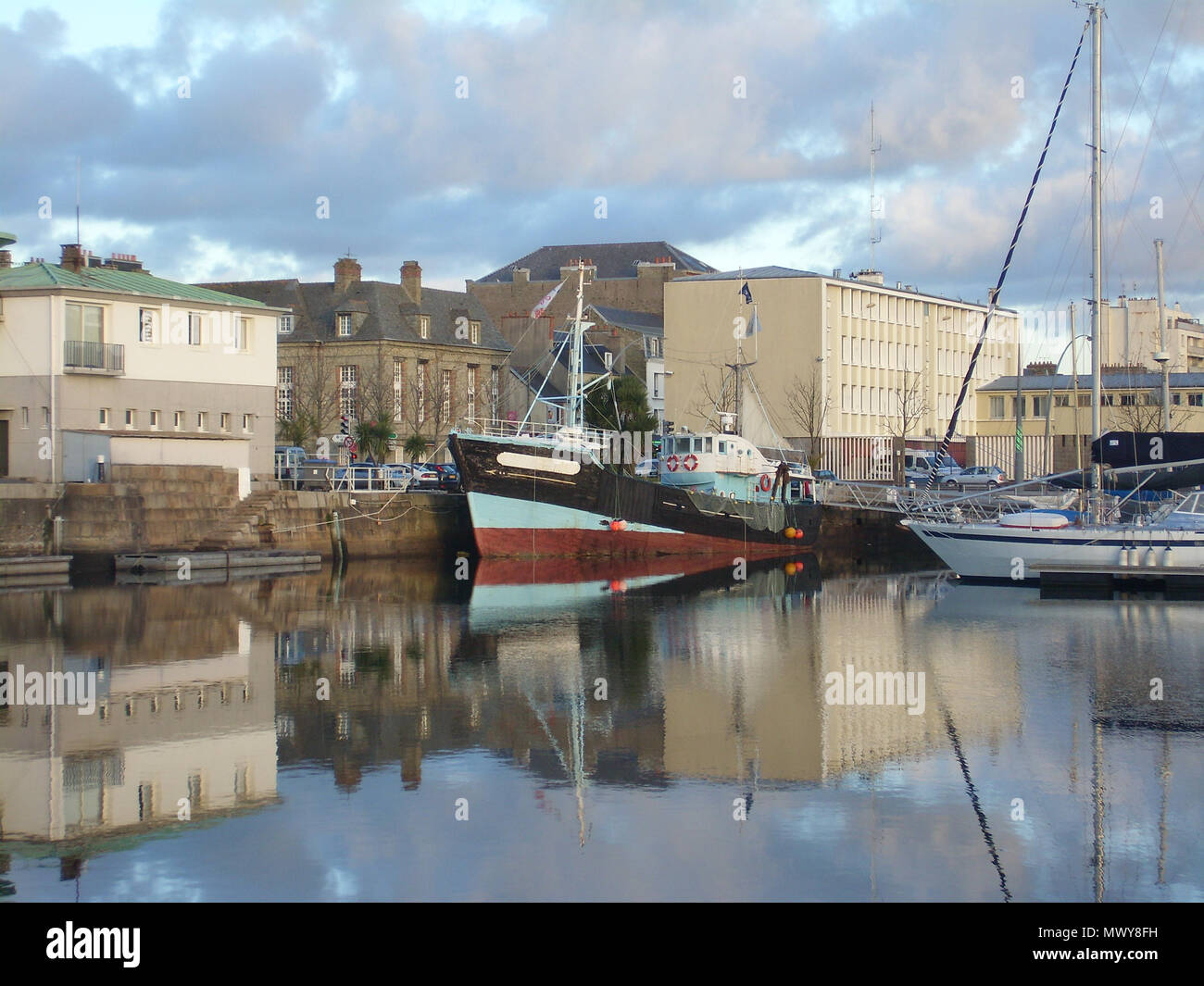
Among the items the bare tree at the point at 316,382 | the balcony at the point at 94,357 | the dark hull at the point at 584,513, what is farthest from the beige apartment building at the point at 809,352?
the balcony at the point at 94,357

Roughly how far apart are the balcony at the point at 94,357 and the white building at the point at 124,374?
0.12 feet

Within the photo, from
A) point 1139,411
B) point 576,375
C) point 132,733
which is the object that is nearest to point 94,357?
point 576,375

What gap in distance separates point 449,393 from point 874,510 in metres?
29.7

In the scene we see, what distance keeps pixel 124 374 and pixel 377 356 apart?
34160 mm

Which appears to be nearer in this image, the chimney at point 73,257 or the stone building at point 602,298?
the chimney at point 73,257

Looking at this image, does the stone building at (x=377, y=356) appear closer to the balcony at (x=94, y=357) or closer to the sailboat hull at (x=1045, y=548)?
the balcony at (x=94, y=357)

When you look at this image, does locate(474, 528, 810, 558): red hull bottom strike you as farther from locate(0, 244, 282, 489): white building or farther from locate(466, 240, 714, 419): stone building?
locate(466, 240, 714, 419): stone building

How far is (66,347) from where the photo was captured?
46250 mm

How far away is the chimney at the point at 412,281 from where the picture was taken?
85.2 m

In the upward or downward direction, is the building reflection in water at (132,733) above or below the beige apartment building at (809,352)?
below

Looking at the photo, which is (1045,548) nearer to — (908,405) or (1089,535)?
(1089,535)

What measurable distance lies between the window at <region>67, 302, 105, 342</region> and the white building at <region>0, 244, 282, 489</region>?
4cm

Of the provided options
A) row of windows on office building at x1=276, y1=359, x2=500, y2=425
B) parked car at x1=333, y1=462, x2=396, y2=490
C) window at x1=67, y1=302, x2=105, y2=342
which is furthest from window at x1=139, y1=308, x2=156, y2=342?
row of windows on office building at x1=276, y1=359, x2=500, y2=425
